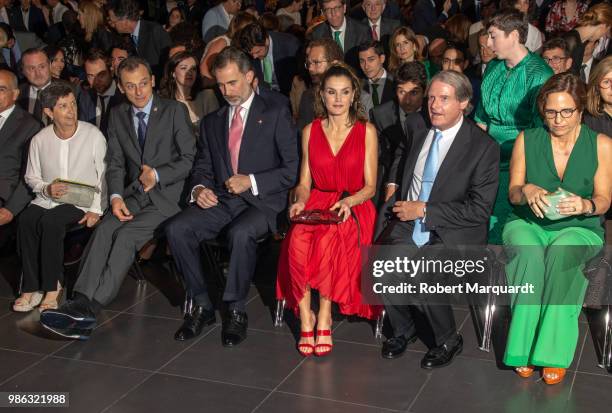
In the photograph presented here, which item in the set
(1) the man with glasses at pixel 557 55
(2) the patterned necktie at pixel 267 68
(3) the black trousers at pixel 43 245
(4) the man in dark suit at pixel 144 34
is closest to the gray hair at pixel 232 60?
(3) the black trousers at pixel 43 245

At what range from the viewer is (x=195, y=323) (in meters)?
5.07

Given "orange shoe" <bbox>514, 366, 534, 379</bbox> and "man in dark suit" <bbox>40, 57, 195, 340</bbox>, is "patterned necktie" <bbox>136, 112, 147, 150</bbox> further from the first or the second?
"orange shoe" <bbox>514, 366, 534, 379</bbox>

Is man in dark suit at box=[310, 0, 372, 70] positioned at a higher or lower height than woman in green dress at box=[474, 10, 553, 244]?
higher

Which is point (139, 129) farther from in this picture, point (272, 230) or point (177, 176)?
point (272, 230)

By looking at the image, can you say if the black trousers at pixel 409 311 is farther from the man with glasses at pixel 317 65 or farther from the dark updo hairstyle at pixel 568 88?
the man with glasses at pixel 317 65

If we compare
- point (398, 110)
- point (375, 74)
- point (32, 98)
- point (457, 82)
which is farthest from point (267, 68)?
point (457, 82)

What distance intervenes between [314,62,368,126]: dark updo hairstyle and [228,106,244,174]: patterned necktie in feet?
1.85

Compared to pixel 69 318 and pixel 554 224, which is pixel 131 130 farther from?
pixel 554 224

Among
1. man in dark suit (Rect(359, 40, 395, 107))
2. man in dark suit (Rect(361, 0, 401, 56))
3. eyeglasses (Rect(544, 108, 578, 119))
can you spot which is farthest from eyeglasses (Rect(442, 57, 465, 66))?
eyeglasses (Rect(544, 108, 578, 119))

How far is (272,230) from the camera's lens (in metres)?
5.32

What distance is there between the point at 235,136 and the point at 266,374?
5.46 feet

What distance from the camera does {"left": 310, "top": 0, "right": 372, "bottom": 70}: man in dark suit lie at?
7297 millimetres

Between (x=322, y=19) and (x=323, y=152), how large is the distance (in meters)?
3.03

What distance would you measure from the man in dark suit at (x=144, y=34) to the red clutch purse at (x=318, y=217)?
358cm
